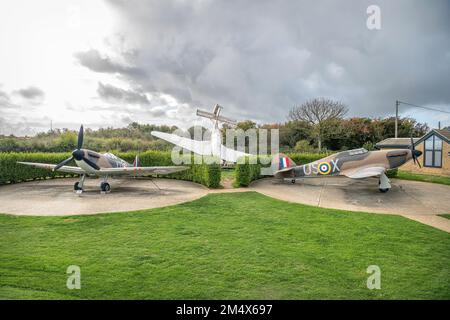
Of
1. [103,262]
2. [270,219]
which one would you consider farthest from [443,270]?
[103,262]

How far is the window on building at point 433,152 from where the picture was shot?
61.2 feet

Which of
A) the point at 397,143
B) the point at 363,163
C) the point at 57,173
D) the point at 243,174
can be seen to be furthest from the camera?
the point at 397,143

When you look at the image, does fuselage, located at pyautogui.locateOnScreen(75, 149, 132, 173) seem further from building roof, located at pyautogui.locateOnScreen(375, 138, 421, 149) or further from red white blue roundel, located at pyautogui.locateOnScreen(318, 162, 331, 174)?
building roof, located at pyautogui.locateOnScreen(375, 138, 421, 149)

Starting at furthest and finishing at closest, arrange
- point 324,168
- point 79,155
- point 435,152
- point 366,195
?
point 435,152, point 324,168, point 366,195, point 79,155

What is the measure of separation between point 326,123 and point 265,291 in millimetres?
33282

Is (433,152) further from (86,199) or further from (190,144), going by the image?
(86,199)

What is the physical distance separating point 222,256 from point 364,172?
9443 mm

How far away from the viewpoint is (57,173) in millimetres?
17484

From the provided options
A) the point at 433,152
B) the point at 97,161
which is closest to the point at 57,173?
the point at 97,161

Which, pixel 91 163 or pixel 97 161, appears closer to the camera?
pixel 91 163

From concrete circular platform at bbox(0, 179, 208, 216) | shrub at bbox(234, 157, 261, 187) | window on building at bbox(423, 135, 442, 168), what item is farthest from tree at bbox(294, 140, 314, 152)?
concrete circular platform at bbox(0, 179, 208, 216)

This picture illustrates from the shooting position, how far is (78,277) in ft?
13.5

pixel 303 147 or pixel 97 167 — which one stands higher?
pixel 303 147

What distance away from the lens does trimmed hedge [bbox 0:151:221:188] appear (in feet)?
44.6
